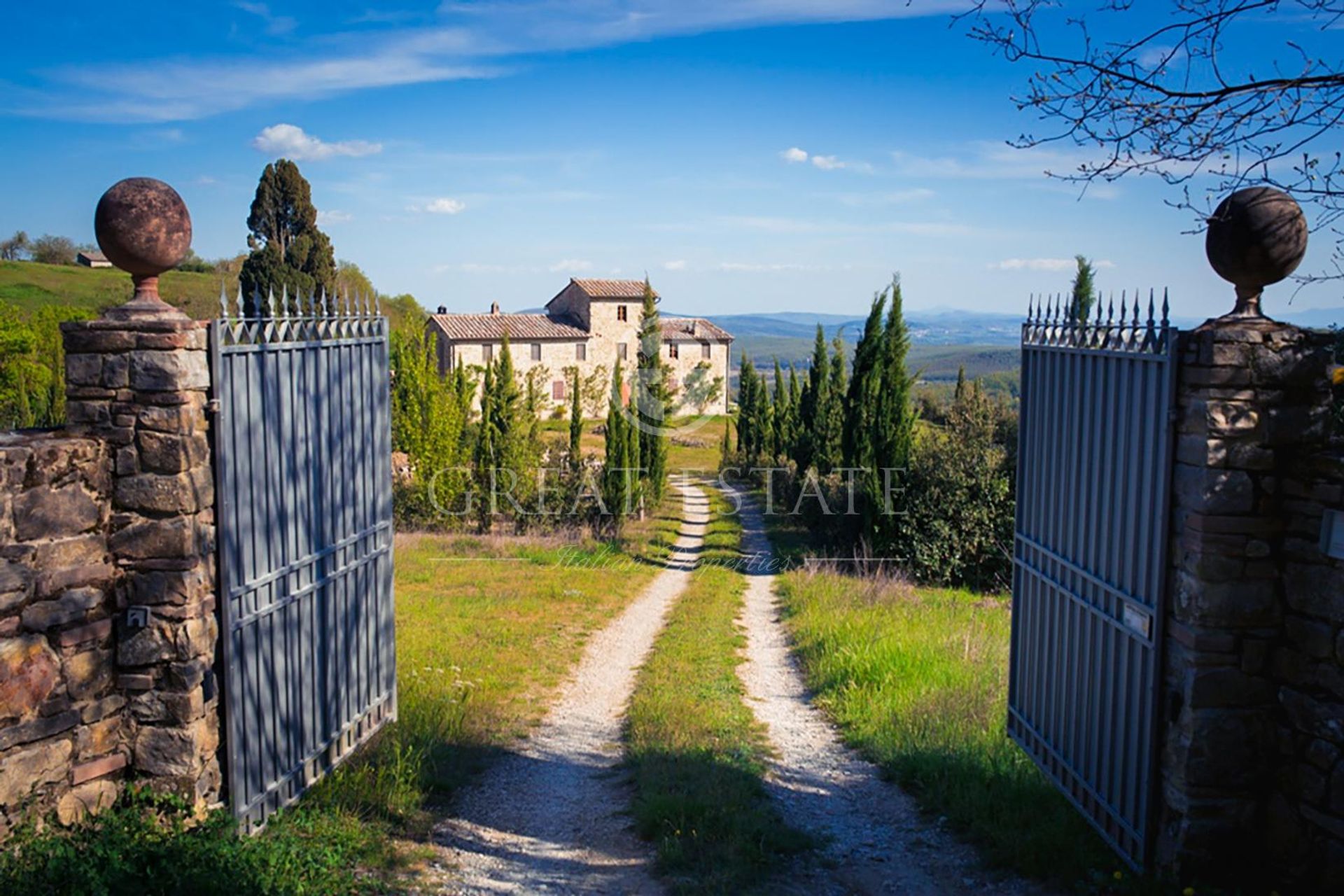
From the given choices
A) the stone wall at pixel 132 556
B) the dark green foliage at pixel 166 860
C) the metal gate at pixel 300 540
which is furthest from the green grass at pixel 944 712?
the stone wall at pixel 132 556

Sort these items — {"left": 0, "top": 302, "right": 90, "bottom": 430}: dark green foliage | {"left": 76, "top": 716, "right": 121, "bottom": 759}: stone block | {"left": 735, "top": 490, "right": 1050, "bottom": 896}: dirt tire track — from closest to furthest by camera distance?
1. {"left": 76, "top": 716, "right": 121, "bottom": 759}: stone block
2. {"left": 735, "top": 490, "right": 1050, "bottom": 896}: dirt tire track
3. {"left": 0, "top": 302, "right": 90, "bottom": 430}: dark green foliage

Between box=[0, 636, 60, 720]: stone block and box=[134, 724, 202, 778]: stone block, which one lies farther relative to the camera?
box=[134, 724, 202, 778]: stone block

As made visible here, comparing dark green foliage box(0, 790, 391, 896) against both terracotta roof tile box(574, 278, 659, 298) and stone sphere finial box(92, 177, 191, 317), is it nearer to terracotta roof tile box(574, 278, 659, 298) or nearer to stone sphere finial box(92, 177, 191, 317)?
stone sphere finial box(92, 177, 191, 317)

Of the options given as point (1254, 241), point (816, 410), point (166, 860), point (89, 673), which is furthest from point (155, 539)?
point (816, 410)

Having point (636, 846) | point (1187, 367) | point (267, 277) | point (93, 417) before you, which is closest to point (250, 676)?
point (93, 417)

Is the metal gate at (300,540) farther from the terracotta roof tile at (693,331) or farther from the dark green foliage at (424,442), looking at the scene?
the terracotta roof tile at (693,331)

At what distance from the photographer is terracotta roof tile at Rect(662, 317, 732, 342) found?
5141 cm

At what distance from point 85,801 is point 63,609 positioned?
0.91 metres

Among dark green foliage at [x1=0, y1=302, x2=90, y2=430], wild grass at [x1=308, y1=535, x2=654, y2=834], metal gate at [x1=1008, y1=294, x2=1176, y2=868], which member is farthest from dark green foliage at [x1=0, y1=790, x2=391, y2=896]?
dark green foliage at [x1=0, y1=302, x2=90, y2=430]

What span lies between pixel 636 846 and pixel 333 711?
211cm

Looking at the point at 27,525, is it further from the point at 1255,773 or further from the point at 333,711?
the point at 1255,773

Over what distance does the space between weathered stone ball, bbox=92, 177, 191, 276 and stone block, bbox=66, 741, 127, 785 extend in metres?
2.28

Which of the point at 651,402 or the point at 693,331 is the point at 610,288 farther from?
the point at 651,402

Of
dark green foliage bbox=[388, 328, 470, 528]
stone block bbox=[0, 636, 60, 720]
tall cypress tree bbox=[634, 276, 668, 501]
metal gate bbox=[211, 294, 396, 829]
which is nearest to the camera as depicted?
stone block bbox=[0, 636, 60, 720]
